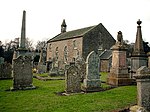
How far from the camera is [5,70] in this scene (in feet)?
66.5

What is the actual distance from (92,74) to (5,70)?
10315 mm

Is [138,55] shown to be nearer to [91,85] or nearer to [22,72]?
[91,85]

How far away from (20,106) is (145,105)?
5277mm

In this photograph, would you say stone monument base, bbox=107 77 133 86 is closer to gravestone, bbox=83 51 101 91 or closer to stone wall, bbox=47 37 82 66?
gravestone, bbox=83 51 101 91

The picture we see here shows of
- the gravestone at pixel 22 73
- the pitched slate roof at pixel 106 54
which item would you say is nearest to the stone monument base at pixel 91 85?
the gravestone at pixel 22 73

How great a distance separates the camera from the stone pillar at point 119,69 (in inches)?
594

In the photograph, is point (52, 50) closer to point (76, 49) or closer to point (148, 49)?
point (76, 49)

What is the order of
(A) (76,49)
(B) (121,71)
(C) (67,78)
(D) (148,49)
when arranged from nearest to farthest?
(C) (67,78) < (B) (121,71) < (A) (76,49) < (D) (148,49)

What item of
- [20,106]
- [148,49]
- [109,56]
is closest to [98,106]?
[20,106]

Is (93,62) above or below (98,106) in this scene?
above

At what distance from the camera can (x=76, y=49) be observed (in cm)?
4262

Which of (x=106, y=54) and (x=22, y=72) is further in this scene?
(x=106, y=54)

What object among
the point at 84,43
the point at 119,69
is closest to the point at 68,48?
the point at 84,43

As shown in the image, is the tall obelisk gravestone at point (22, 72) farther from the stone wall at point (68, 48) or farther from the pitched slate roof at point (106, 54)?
the pitched slate roof at point (106, 54)
